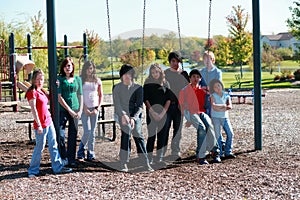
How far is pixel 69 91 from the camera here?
24.2 ft

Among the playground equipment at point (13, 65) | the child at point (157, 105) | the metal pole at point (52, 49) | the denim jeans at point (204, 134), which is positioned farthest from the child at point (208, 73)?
the playground equipment at point (13, 65)

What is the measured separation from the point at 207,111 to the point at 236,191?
2.07 meters

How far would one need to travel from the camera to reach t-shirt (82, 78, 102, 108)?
7.85m

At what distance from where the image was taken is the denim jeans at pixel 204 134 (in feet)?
24.3

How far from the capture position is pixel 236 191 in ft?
19.2

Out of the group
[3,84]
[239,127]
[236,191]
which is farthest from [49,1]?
[3,84]

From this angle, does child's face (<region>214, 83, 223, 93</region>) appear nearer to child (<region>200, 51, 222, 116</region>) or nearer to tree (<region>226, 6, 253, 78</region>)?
child (<region>200, 51, 222, 116</region>)

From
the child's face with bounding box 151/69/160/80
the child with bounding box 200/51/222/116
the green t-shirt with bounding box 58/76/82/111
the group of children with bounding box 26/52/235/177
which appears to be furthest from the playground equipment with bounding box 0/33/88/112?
the child's face with bounding box 151/69/160/80

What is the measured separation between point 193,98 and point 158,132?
705 mm

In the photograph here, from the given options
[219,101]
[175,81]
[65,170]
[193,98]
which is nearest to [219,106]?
[219,101]

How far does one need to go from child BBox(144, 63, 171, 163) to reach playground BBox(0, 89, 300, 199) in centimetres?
38

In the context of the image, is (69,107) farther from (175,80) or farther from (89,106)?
(175,80)

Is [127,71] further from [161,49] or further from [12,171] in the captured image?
[161,49]

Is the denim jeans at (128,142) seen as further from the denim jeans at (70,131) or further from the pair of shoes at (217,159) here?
the pair of shoes at (217,159)
